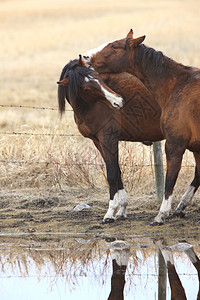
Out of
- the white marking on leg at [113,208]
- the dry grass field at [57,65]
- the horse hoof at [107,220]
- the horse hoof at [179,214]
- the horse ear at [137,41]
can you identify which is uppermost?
the horse ear at [137,41]

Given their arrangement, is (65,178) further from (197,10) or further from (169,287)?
(197,10)

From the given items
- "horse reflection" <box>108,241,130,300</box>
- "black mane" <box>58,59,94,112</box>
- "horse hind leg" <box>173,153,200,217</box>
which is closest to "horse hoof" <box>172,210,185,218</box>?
"horse hind leg" <box>173,153,200,217</box>

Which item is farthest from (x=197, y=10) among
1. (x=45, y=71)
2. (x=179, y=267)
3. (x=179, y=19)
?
(x=179, y=267)

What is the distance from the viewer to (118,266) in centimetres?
494

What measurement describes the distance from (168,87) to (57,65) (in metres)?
32.1

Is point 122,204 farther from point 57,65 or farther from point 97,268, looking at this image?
point 57,65

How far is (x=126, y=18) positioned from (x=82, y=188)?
48.4m

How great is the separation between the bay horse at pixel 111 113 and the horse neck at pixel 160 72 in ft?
1.11

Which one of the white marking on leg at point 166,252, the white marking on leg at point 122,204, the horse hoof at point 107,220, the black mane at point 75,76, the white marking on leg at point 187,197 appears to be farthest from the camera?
the white marking on leg at point 122,204

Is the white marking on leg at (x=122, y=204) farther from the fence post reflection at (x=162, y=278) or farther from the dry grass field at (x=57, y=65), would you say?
the fence post reflection at (x=162, y=278)

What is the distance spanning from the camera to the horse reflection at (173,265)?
4137mm

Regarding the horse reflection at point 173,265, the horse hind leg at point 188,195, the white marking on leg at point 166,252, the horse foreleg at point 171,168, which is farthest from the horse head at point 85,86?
the horse reflection at point 173,265

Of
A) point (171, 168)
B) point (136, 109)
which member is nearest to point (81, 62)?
point (136, 109)

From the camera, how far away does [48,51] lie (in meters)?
46.6
